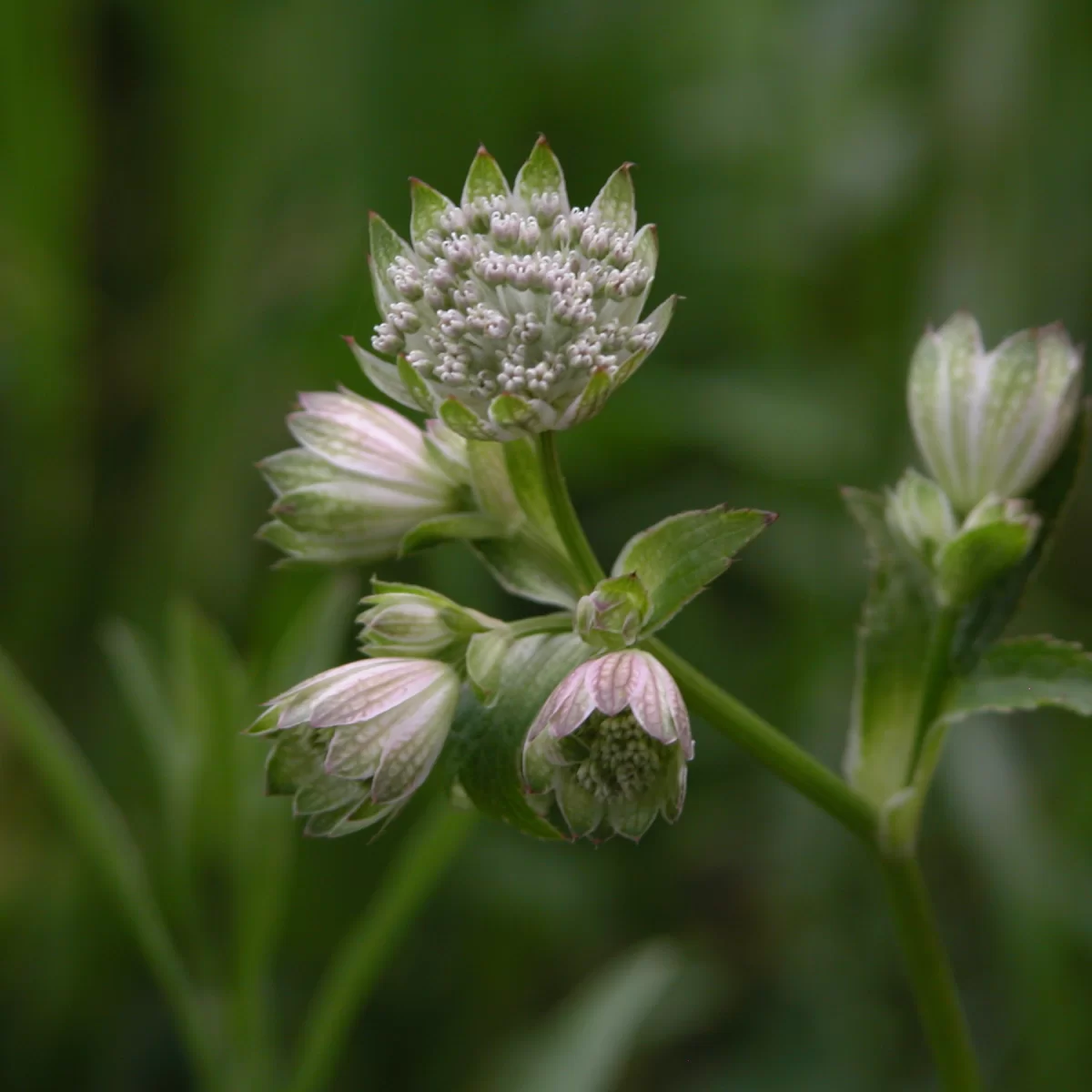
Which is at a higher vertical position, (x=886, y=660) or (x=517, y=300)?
(x=517, y=300)

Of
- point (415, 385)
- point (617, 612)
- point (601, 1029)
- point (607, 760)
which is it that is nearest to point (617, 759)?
point (607, 760)

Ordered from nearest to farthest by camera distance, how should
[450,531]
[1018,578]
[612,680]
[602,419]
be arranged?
[612,680]
[450,531]
[1018,578]
[602,419]

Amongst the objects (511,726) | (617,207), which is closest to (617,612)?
(511,726)

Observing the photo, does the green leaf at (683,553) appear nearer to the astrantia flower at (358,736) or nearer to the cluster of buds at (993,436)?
the astrantia flower at (358,736)

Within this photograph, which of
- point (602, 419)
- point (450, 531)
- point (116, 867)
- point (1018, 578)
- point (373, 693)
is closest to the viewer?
point (373, 693)

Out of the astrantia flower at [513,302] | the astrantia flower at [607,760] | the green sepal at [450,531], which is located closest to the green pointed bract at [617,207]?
the astrantia flower at [513,302]

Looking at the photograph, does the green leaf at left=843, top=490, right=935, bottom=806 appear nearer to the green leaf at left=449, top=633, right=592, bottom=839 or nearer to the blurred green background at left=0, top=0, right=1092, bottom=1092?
the green leaf at left=449, top=633, right=592, bottom=839

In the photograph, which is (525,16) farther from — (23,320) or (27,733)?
(27,733)

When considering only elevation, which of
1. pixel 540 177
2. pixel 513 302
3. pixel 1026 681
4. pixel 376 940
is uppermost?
pixel 540 177

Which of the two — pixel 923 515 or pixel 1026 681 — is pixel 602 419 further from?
pixel 1026 681

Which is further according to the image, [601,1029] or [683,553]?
[601,1029]
